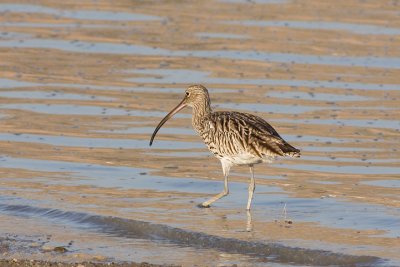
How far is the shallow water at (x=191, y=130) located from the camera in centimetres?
1200

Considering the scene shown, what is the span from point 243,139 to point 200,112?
4.00 ft

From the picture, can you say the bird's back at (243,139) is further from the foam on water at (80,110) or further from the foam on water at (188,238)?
the foam on water at (80,110)

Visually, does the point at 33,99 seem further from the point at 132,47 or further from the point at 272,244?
the point at 272,244

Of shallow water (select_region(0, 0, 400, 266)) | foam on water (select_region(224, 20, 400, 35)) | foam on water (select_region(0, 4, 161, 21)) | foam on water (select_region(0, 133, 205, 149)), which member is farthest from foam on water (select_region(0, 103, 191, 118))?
foam on water (select_region(0, 4, 161, 21))

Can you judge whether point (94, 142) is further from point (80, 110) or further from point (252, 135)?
point (252, 135)

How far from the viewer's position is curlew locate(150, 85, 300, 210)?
13.1 m

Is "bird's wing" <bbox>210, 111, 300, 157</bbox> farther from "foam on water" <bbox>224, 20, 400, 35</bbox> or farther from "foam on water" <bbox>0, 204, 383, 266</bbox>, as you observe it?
"foam on water" <bbox>224, 20, 400, 35</bbox>

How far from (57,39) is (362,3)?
7.32 meters

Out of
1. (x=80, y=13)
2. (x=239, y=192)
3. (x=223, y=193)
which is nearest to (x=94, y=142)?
(x=239, y=192)

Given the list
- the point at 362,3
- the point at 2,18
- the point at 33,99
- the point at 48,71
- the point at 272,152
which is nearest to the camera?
the point at 272,152

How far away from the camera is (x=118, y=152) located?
15984 millimetres

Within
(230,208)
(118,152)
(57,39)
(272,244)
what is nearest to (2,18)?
(57,39)

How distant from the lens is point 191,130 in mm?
17297

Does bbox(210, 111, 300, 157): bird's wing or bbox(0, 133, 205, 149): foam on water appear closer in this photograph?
bbox(210, 111, 300, 157): bird's wing
